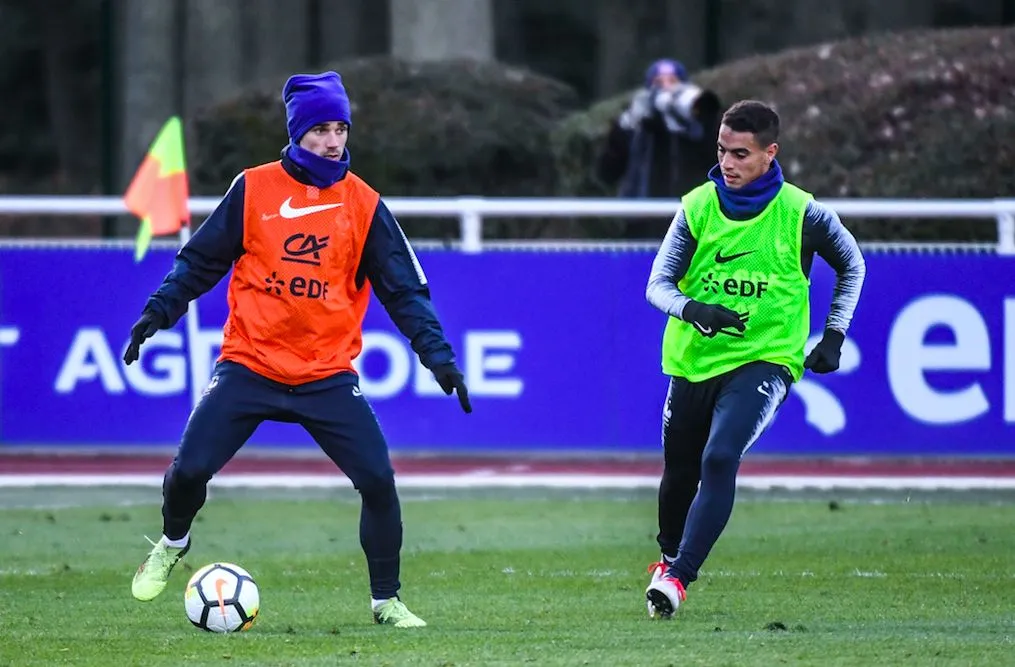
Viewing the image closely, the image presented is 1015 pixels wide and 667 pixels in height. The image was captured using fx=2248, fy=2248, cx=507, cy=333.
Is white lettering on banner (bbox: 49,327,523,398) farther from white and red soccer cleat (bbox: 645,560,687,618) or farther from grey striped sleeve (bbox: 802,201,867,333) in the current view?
white and red soccer cleat (bbox: 645,560,687,618)

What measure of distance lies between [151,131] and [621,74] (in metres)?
14.0

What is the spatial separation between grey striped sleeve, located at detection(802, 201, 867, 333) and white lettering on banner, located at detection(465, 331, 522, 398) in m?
4.99

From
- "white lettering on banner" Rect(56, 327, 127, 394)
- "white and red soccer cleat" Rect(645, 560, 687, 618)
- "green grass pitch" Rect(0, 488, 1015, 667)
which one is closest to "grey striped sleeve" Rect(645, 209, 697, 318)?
"white and red soccer cleat" Rect(645, 560, 687, 618)

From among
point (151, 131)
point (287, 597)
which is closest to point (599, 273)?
point (287, 597)

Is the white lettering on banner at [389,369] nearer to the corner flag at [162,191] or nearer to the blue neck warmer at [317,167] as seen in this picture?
the corner flag at [162,191]

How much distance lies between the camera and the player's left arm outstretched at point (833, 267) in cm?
852

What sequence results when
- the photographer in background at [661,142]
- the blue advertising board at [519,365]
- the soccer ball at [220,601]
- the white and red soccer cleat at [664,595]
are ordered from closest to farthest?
the soccer ball at [220,601] → the white and red soccer cleat at [664,595] → the blue advertising board at [519,365] → the photographer in background at [661,142]

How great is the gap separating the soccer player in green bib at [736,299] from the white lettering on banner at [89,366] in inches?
231

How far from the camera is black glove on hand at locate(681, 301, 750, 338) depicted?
Result: 8203mm

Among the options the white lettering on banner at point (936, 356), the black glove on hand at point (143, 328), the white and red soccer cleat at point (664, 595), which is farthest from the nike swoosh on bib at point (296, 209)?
the white lettering on banner at point (936, 356)

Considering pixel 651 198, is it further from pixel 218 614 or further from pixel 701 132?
pixel 218 614

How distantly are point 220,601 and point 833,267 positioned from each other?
8.73 ft

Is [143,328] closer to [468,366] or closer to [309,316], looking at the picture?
[309,316]

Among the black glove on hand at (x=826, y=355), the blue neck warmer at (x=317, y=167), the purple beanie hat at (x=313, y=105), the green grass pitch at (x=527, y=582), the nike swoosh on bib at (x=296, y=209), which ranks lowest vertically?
the green grass pitch at (x=527, y=582)
